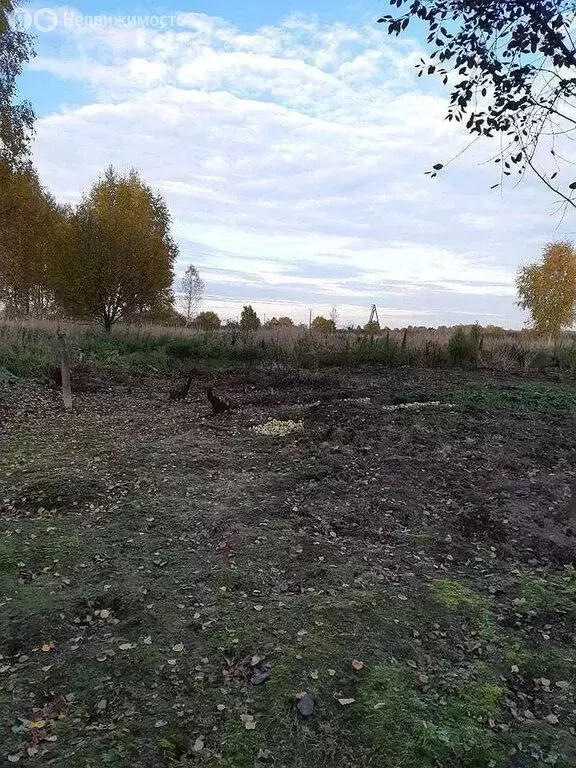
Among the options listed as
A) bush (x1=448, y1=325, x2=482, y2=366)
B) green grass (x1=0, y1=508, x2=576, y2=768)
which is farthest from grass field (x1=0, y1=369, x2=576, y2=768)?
bush (x1=448, y1=325, x2=482, y2=366)

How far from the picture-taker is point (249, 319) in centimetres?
1930

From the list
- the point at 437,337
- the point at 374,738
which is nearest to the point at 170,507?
Answer: the point at 374,738

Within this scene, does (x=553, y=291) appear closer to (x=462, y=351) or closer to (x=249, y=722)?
(x=462, y=351)

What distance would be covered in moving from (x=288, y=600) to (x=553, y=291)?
86.7 feet

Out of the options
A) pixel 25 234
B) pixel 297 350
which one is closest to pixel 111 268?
pixel 25 234

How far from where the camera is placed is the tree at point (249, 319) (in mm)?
18516

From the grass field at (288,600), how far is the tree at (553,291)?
2186cm

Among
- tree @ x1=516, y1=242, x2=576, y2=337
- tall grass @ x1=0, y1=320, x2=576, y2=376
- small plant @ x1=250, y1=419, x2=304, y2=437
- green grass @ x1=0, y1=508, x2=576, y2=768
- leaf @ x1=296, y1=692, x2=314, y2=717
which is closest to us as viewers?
green grass @ x1=0, y1=508, x2=576, y2=768

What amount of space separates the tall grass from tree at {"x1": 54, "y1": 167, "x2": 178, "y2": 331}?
1883mm

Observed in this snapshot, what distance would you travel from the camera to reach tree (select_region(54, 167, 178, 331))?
628 inches

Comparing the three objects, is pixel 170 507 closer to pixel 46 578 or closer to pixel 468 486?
pixel 46 578

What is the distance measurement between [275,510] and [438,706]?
201 centimetres

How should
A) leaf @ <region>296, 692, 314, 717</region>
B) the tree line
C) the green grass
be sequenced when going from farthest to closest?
1. the tree line
2. leaf @ <region>296, 692, 314, 717</region>
3. the green grass

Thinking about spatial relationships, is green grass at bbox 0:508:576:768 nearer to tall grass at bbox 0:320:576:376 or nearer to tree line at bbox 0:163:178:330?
tall grass at bbox 0:320:576:376
